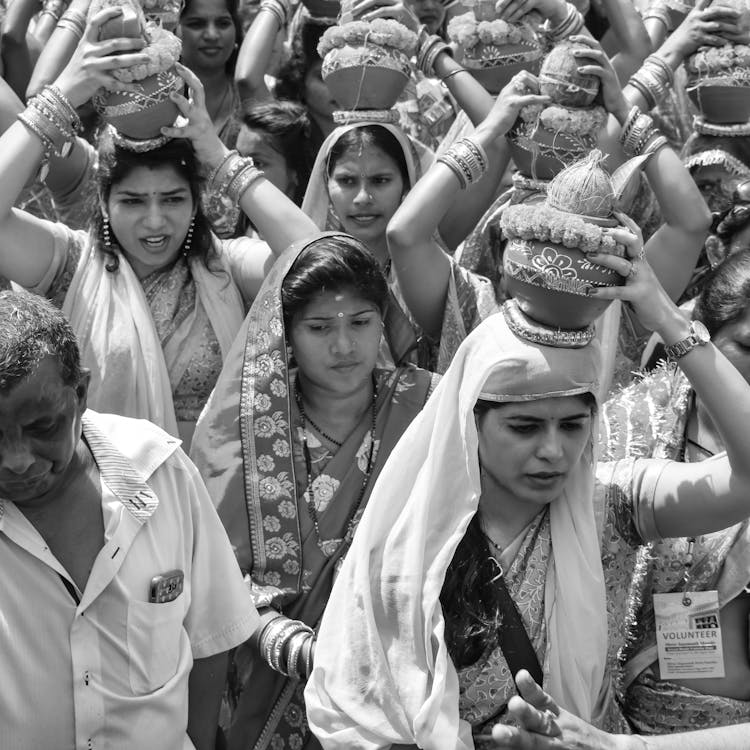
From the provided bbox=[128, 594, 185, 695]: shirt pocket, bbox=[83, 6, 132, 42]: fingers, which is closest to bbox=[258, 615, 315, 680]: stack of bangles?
bbox=[128, 594, 185, 695]: shirt pocket

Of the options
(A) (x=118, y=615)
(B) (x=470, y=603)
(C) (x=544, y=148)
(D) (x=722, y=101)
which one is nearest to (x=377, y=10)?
(C) (x=544, y=148)

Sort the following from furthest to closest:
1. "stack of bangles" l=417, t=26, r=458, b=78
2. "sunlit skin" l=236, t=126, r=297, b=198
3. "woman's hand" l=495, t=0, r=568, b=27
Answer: "sunlit skin" l=236, t=126, r=297, b=198
"stack of bangles" l=417, t=26, r=458, b=78
"woman's hand" l=495, t=0, r=568, b=27

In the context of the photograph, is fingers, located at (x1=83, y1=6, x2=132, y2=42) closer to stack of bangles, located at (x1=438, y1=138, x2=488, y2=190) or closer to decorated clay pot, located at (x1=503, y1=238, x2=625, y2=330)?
stack of bangles, located at (x1=438, y1=138, x2=488, y2=190)

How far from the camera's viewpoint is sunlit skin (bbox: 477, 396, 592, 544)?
273cm

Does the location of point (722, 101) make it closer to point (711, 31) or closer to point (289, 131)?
point (711, 31)

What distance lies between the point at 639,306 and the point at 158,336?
5.37 ft

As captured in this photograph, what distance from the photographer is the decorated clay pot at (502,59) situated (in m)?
4.11

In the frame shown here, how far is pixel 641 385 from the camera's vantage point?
3.43 m

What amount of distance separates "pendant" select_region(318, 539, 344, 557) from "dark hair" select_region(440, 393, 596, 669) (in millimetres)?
576

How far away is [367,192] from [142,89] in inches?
32.9

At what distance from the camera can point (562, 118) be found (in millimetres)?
3648

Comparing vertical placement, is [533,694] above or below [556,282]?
below

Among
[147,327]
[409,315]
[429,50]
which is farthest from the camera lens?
[429,50]

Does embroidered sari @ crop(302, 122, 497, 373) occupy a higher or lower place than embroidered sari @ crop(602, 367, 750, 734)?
higher
